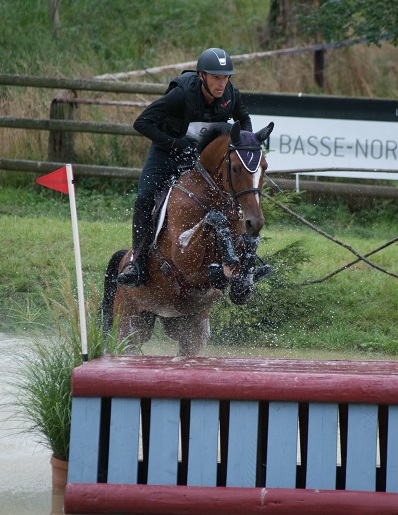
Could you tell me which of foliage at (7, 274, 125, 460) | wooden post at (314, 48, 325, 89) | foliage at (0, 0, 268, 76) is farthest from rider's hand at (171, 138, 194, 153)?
wooden post at (314, 48, 325, 89)

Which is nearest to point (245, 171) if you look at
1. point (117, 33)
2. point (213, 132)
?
point (213, 132)

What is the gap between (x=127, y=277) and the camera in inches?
249

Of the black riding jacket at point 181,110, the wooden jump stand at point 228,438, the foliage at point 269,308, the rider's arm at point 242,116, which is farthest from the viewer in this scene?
the foliage at point 269,308

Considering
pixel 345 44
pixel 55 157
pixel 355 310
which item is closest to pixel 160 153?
pixel 355 310

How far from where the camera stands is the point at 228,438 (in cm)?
411

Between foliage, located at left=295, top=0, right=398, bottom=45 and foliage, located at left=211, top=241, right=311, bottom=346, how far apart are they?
594 centimetres

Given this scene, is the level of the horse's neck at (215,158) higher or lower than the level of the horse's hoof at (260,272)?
higher

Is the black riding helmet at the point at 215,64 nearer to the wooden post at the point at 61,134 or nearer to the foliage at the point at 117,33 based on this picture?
the wooden post at the point at 61,134

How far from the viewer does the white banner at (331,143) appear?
10.9 meters

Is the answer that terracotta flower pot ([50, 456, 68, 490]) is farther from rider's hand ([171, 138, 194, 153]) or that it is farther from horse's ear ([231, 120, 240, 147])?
rider's hand ([171, 138, 194, 153])

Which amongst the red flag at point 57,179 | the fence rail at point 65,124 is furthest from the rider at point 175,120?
the fence rail at point 65,124

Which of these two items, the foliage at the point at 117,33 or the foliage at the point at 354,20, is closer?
the foliage at the point at 354,20

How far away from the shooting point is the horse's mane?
606cm

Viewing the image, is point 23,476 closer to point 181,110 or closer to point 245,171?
point 245,171
